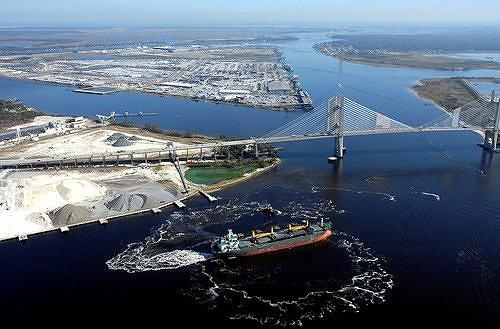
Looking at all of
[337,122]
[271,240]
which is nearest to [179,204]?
[271,240]

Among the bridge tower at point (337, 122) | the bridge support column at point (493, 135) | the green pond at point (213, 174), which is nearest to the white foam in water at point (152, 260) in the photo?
the green pond at point (213, 174)

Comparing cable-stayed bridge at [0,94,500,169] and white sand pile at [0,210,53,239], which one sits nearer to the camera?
white sand pile at [0,210,53,239]

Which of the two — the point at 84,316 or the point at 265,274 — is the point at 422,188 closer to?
the point at 265,274

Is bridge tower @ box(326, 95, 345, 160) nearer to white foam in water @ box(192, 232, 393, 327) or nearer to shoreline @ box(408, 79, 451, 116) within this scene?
white foam in water @ box(192, 232, 393, 327)

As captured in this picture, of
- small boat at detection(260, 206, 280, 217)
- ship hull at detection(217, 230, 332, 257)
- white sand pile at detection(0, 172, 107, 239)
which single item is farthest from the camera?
small boat at detection(260, 206, 280, 217)

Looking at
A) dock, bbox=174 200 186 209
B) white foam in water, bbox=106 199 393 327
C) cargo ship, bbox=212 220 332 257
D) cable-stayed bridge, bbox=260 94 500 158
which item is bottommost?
white foam in water, bbox=106 199 393 327

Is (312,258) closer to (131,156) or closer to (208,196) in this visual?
(208,196)

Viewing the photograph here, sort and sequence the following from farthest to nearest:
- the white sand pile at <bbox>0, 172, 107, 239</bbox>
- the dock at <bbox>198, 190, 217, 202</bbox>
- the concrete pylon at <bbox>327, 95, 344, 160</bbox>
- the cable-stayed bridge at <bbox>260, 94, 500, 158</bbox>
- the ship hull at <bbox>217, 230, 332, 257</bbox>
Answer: the cable-stayed bridge at <bbox>260, 94, 500, 158</bbox> < the concrete pylon at <bbox>327, 95, 344, 160</bbox> < the dock at <bbox>198, 190, 217, 202</bbox> < the white sand pile at <bbox>0, 172, 107, 239</bbox> < the ship hull at <bbox>217, 230, 332, 257</bbox>

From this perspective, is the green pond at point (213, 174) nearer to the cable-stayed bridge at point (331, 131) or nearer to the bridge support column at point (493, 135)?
the cable-stayed bridge at point (331, 131)

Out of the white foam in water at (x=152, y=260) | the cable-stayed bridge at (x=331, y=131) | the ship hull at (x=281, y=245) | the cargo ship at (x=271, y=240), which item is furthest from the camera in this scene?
the cable-stayed bridge at (x=331, y=131)

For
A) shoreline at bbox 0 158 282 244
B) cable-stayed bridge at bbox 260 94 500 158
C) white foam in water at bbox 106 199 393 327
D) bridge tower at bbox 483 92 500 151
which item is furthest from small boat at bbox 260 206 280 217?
bridge tower at bbox 483 92 500 151
